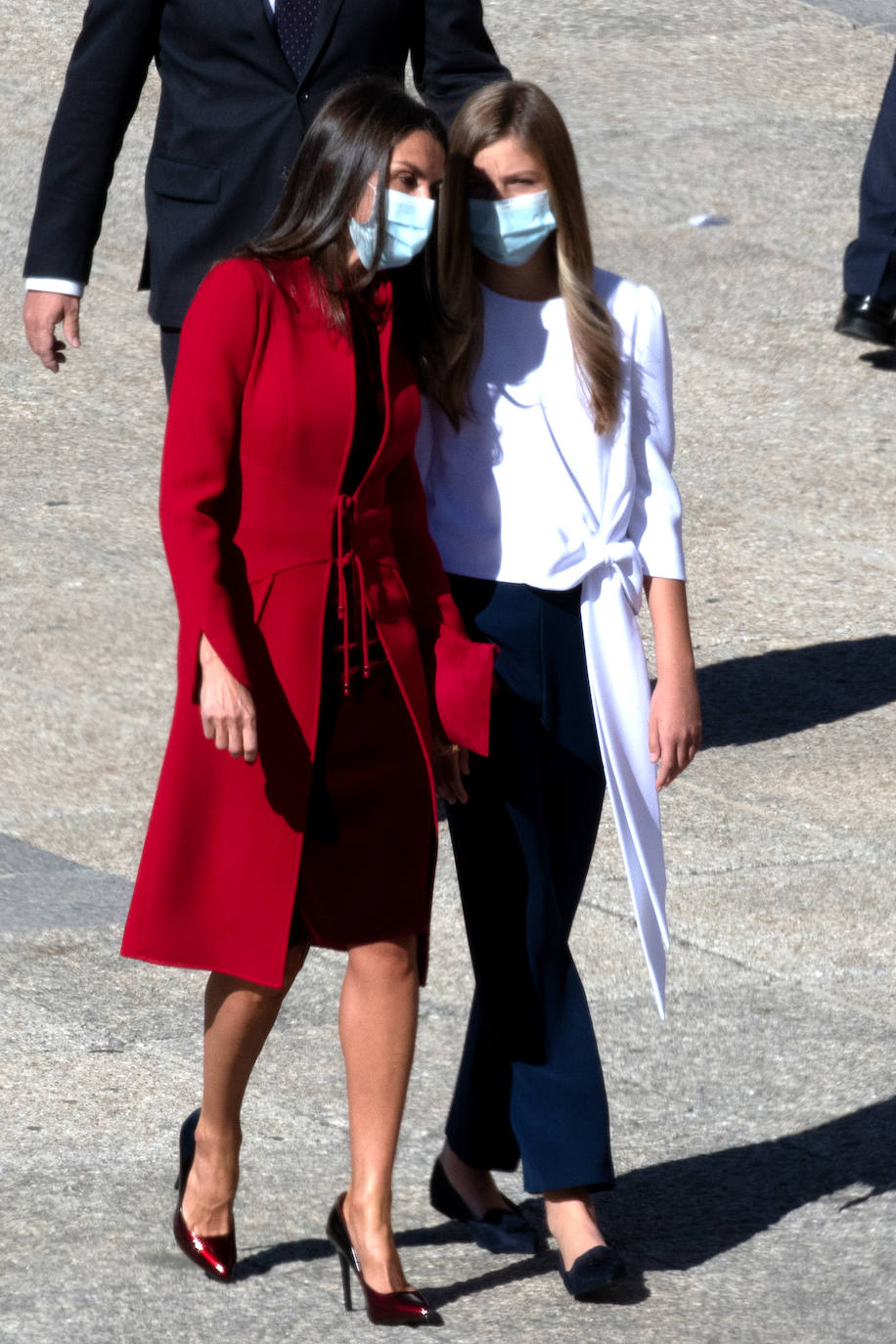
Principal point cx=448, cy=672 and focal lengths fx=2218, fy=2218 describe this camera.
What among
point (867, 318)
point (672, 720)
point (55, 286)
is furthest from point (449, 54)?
point (867, 318)

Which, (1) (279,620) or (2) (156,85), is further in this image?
(2) (156,85)

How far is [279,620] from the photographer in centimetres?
317

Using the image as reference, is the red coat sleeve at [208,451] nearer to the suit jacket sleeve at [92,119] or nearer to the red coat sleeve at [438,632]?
the red coat sleeve at [438,632]

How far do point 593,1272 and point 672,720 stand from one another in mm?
A: 844

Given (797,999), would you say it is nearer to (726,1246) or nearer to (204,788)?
(726,1246)

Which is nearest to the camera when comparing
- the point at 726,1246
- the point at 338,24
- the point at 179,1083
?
the point at 726,1246

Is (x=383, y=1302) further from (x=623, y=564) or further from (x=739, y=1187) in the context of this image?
(x=623, y=564)

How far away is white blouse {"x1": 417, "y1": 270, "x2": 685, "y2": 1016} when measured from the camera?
10.9 feet

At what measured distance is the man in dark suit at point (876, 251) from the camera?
870 cm

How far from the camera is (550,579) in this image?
11.0 feet

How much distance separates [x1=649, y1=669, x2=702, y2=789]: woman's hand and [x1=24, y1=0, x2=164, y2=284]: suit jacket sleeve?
66.3 inches

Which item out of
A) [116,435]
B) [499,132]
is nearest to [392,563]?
[499,132]

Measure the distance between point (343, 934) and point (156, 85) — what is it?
869 cm

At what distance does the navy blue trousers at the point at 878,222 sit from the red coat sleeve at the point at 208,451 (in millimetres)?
6013
